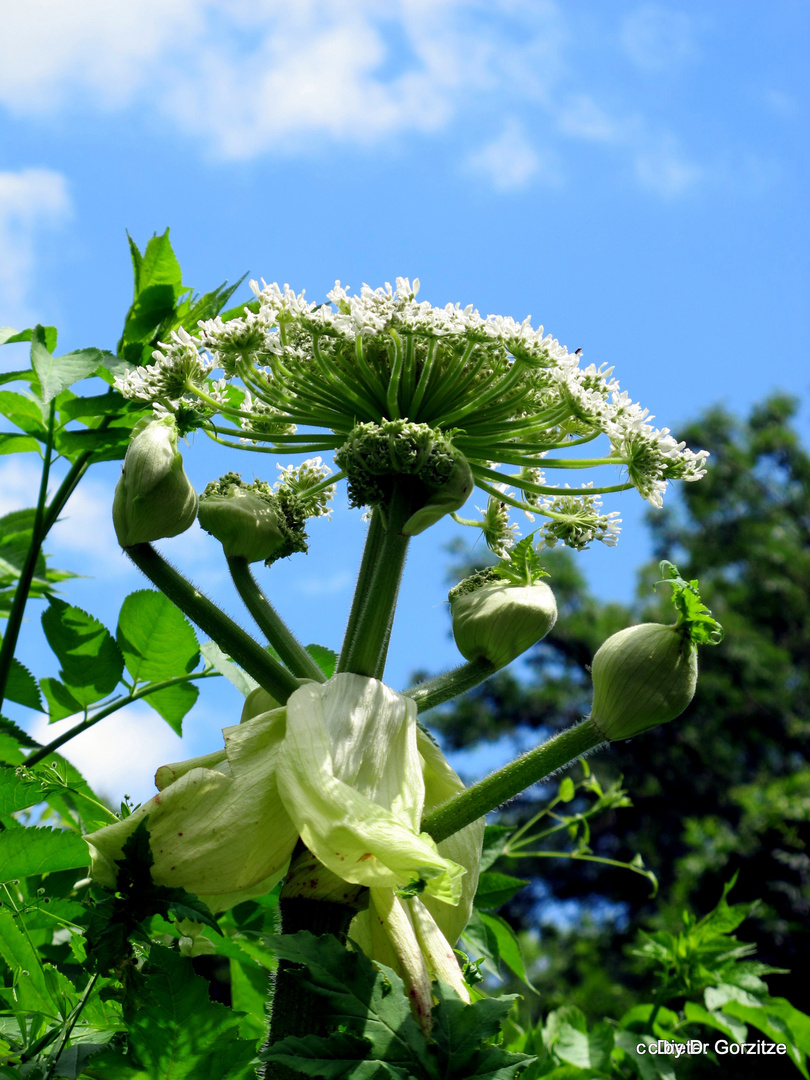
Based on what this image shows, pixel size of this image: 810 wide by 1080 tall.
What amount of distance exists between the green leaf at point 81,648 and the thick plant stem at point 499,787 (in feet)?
2.81

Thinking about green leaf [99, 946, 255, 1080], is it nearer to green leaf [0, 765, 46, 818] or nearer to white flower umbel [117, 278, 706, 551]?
green leaf [0, 765, 46, 818]

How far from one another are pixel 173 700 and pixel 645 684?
108cm

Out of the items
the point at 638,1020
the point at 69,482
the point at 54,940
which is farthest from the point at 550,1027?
the point at 69,482

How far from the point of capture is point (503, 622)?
155 centimetres

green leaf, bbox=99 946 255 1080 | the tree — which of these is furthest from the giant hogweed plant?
the tree

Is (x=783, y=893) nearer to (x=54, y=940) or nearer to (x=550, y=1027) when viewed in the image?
(x=550, y=1027)

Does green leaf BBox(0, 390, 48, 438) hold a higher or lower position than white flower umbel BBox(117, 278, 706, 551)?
higher

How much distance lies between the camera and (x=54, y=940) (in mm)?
2020

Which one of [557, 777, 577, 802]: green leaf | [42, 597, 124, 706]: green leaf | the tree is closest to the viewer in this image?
[42, 597, 124, 706]: green leaf

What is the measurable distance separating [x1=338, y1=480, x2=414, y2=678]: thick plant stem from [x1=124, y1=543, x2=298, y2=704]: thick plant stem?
101mm

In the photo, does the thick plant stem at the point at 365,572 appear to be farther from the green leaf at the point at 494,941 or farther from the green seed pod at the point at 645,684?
the green leaf at the point at 494,941

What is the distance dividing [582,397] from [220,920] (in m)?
1.24

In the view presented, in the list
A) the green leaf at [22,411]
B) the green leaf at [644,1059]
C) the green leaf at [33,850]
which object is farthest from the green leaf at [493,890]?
the green leaf at [22,411]

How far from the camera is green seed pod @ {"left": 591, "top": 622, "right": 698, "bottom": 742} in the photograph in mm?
1384
